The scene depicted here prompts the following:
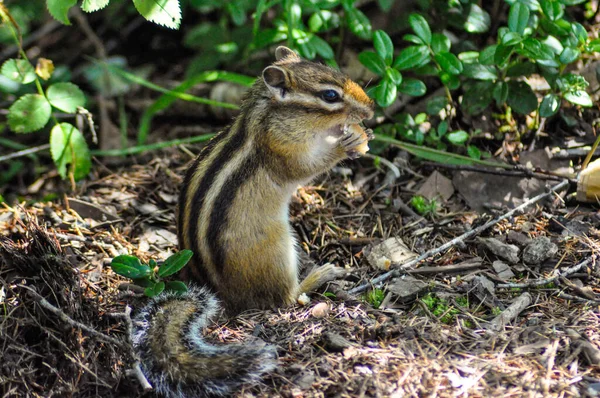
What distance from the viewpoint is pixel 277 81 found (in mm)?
3908

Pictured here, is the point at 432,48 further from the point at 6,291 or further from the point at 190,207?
the point at 6,291

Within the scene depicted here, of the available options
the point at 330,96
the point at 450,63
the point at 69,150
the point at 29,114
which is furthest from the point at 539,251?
the point at 29,114

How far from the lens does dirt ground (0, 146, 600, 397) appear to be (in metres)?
2.92

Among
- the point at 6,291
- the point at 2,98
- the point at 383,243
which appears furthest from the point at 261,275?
the point at 2,98

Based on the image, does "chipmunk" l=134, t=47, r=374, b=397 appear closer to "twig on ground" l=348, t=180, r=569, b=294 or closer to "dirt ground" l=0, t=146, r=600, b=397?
"dirt ground" l=0, t=146, r=600, b=397

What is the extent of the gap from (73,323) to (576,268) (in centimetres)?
263

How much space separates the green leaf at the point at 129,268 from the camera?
11.4 feet

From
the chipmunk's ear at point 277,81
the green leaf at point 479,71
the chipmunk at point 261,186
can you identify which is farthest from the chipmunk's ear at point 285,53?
the green leaf at point 479,71

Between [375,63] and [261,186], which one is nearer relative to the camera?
[261,186]

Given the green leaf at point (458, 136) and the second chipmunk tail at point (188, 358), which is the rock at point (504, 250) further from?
the second chipmunk tail at point (188, 358)

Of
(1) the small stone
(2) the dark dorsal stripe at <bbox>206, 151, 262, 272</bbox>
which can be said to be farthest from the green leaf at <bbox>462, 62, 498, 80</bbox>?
(1) the small stone

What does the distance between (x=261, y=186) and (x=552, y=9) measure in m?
2.21

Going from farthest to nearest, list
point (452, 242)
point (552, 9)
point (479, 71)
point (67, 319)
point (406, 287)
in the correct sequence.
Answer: point (479, 71) < point (552, 9) < point (452, 242) < point (406, 287) < point (67, 319)

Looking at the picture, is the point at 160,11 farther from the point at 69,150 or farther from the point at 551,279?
the point at 551,279
